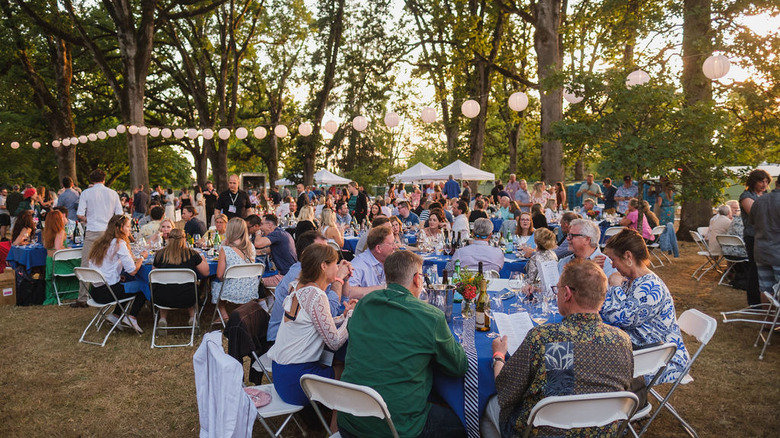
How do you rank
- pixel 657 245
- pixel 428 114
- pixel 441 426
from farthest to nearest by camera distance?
pixel 428 114 → pixel 657 245 → pixel 441 426

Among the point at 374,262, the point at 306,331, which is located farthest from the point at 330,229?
the point at 306,331

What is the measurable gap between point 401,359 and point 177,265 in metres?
4.11

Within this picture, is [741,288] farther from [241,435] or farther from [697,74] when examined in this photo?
[241,435]

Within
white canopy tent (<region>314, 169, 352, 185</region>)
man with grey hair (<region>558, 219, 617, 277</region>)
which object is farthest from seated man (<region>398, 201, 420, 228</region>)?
white canopy tent (<region>314, 169, 352, 185</region>)

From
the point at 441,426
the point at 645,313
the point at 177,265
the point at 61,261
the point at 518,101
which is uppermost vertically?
the point at 518,101

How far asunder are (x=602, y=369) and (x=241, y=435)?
1.81 m

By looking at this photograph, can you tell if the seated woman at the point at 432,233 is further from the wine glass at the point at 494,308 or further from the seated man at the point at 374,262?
the wine glass at the point at 494,308

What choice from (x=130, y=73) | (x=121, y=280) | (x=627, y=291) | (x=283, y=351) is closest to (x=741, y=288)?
(x=627, y=291)

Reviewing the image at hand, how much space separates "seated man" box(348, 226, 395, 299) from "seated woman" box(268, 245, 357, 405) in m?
1.15

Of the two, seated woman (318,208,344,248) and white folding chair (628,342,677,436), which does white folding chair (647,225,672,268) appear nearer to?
seated woman (318,208,344,248)

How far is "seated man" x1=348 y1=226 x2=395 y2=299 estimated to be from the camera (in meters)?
4.28

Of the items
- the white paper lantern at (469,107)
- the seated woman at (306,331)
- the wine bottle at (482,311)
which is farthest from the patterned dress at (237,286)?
the white paper lantern at (469,107)

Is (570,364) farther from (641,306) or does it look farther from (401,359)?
(641,306)

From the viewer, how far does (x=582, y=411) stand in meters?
2.18
